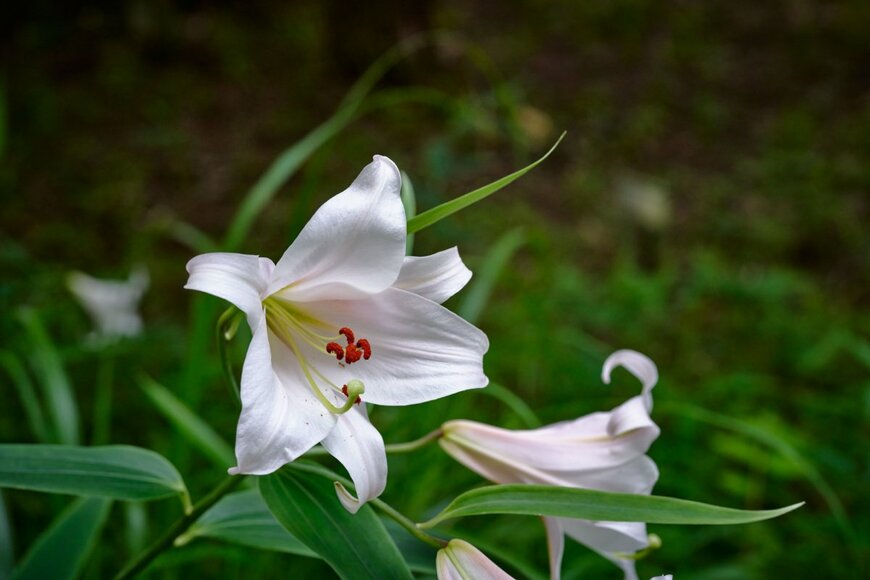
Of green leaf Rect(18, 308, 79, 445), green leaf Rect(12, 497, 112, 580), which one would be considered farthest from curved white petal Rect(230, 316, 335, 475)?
green leaf Rect(18, 308, 79, 445)

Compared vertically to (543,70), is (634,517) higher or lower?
lower

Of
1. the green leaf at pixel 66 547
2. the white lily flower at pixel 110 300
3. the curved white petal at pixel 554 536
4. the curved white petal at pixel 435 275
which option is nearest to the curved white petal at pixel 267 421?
the curved white petal at pixel 435 275

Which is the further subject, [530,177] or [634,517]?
[530,177]

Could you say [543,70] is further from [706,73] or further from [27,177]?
[27,177]

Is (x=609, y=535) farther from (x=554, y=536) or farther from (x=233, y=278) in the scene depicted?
(x=233, y=278)

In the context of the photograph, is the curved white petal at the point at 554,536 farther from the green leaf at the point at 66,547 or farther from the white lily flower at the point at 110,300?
the white lily flower at the point at 110,300

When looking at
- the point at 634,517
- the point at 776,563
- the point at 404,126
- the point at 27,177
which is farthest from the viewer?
the point at 404,126

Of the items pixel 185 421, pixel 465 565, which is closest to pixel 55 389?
pixel 185 421

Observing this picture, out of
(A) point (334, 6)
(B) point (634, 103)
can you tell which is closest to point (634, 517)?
(A) point (334, 6)
